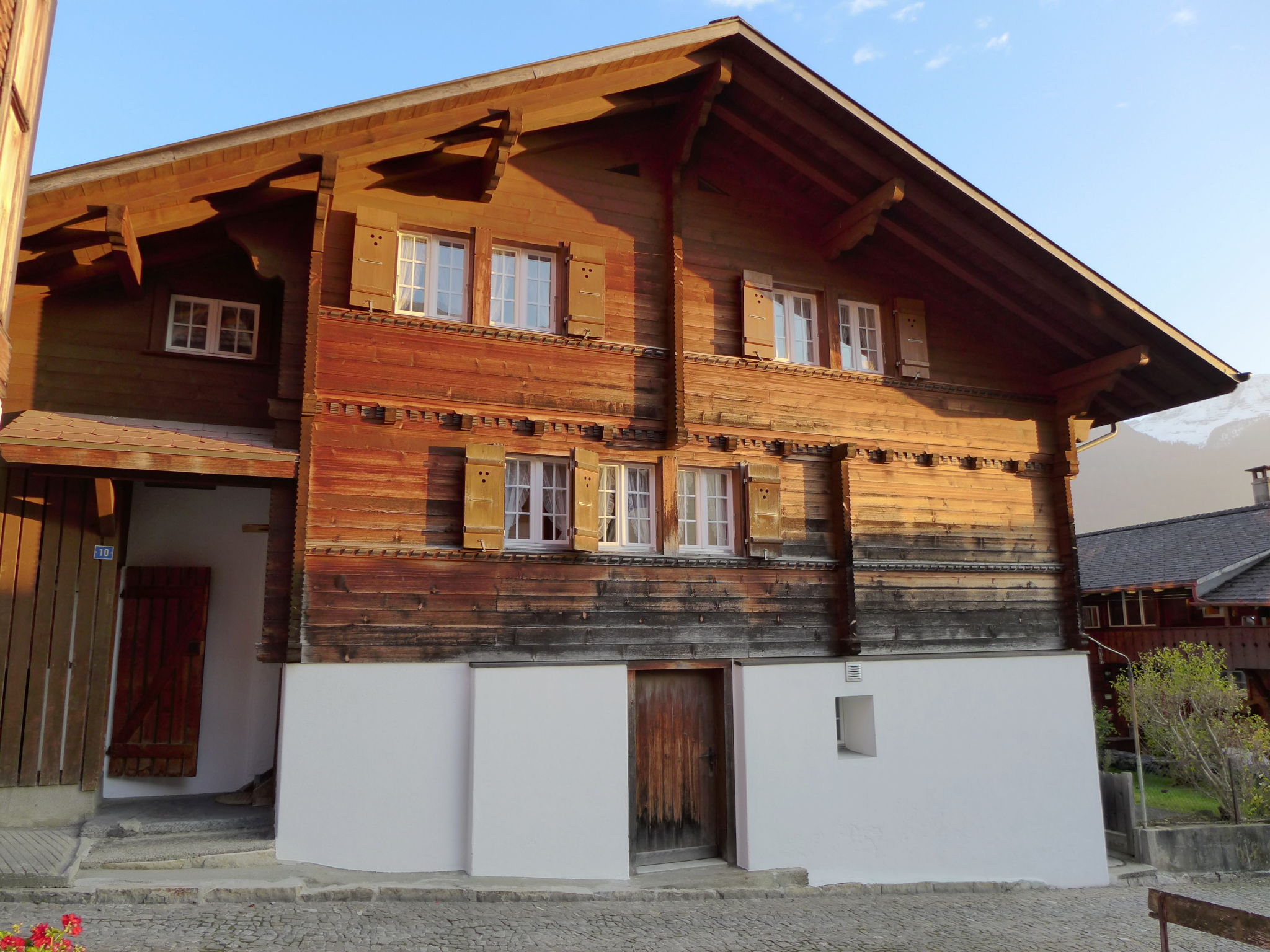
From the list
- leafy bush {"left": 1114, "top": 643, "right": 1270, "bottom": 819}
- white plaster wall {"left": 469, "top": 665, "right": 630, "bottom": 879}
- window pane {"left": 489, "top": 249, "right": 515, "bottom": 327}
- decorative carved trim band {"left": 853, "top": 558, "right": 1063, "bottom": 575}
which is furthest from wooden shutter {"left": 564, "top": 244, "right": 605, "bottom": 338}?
leafy bush {"left": 1114, "top": 643, "right": 1270, "bottom": 819}

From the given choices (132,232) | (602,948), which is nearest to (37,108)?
(132,232)

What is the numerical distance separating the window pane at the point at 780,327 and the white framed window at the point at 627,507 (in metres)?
2.47

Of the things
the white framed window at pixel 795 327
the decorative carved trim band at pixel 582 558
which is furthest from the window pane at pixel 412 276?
the white framed window at pixel 795 327

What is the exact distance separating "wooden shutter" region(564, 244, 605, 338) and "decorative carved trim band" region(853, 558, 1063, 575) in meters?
4.43

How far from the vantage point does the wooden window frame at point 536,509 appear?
10.1 meters

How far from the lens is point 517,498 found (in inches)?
404

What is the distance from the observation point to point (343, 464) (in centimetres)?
948

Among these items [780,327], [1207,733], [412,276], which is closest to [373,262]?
[412,276]

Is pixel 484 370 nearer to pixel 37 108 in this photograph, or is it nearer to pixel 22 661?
pixel 37 108

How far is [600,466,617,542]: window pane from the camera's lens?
34.7 ft

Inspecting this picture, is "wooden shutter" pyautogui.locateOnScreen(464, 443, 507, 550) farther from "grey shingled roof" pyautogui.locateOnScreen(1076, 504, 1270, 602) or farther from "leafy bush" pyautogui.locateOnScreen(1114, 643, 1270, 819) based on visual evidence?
"grey shingled roof" pyautogui.locateOnScreen(1076, 504, 1270, 602)

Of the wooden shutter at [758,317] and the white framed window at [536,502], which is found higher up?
the wooden shutter at [758,317]

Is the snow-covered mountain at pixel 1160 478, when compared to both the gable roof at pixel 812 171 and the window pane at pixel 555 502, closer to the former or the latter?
the gable roof at pixel 812 171

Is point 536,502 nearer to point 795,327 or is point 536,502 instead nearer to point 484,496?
point 484,496
